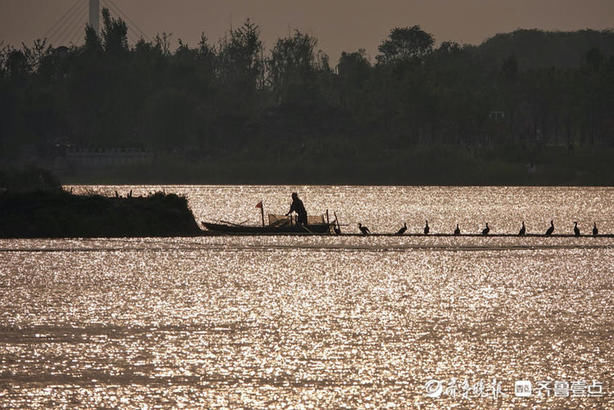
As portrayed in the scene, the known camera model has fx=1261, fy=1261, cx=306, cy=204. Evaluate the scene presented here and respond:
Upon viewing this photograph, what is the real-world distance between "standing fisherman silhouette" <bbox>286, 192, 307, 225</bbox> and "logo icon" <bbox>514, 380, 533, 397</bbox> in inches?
1375

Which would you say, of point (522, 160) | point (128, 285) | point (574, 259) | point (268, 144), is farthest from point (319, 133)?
point (128, 285)

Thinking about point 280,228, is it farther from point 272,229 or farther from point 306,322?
point 306,322

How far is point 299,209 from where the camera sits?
2472 inches

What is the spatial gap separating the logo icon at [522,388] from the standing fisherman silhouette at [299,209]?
34.9 meters

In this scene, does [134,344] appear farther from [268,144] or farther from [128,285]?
[268,144]

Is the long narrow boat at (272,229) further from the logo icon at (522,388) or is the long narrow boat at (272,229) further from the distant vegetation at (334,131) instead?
the distant vegetation at (334,131)

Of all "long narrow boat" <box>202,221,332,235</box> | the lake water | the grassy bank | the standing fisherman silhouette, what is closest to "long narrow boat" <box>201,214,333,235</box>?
"long narrow boat" <box>202,221,332,235</box>

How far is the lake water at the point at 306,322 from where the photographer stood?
2628 centimetres

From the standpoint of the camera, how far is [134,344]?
3184 cm

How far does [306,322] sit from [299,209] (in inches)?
1029

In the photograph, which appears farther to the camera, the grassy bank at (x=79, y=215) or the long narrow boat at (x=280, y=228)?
the grassy bank at (x=79, y=215)

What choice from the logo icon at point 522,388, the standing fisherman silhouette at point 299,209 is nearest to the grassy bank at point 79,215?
the standing fisherman silhouette at point 299,209

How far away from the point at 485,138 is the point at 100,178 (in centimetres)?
5942

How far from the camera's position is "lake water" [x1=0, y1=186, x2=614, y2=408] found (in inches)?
1035
